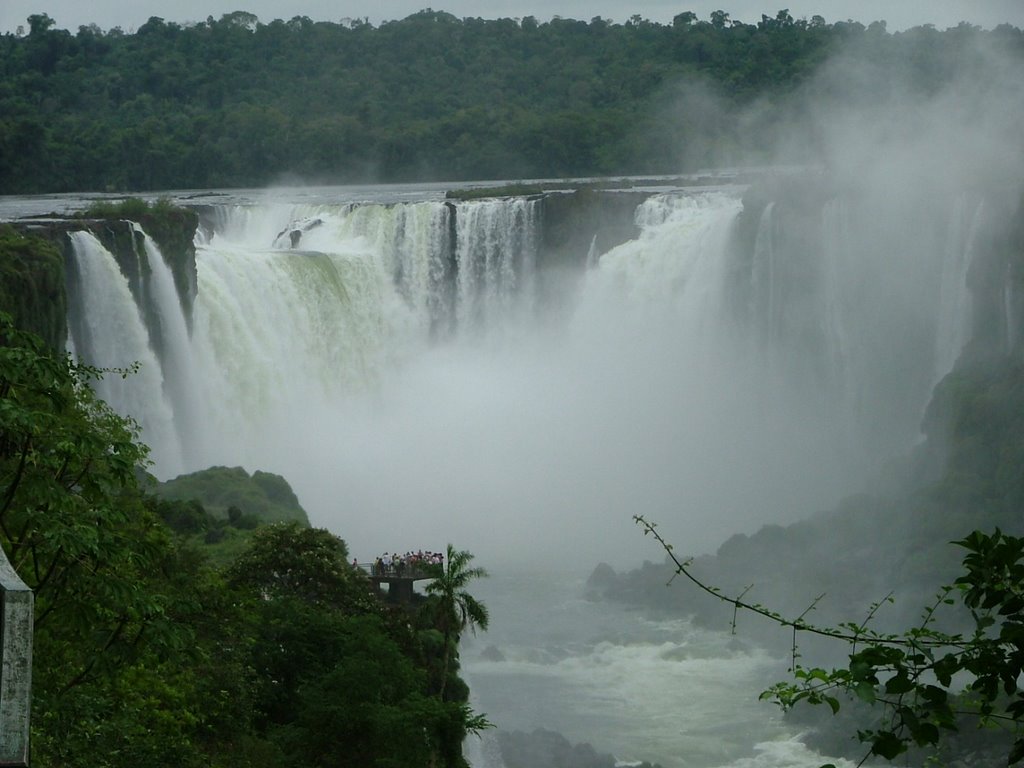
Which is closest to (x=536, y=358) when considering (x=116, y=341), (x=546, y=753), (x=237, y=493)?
(x=116, y=341)

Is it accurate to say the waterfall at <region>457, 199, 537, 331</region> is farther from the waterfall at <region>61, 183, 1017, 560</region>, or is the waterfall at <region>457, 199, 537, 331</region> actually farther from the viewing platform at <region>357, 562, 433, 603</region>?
the viewing platform at <region>357, 562, 433, 603</region>

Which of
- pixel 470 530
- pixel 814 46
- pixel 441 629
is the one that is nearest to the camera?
pixel 441 629

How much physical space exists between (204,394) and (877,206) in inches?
751

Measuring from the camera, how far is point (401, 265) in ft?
162

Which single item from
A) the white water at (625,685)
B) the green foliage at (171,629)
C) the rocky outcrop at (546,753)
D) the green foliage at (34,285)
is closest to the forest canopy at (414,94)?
the white water at (625,685)

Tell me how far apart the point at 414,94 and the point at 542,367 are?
134ft

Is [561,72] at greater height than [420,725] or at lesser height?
greater

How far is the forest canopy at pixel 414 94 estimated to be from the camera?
70.8 m

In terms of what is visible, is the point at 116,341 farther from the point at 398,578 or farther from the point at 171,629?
the point at 171,629

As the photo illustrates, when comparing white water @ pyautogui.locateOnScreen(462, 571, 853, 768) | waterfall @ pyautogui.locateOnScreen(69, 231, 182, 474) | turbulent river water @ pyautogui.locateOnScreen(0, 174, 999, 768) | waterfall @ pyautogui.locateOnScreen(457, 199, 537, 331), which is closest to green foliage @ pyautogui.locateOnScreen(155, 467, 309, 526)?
waterfall @ pyautogui.locateOnScreen(69, 231, 182, 474)

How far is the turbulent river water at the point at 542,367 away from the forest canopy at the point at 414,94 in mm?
14437

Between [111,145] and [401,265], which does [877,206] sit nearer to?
[401,265]

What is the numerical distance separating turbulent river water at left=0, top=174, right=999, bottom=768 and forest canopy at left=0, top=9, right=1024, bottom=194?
14437mm

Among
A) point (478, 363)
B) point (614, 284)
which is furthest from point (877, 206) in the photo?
point (478, 363)
